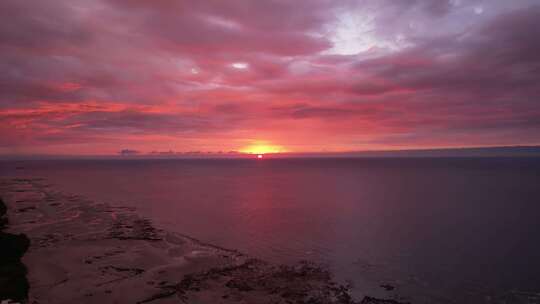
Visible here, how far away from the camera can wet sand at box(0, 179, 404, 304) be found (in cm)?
2488

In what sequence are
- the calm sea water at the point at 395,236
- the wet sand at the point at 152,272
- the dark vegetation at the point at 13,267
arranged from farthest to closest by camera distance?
the calm sea water at the point at 395,236 < the wet sand at the point at 152,272 < the dark vegetation at the point at 13,267

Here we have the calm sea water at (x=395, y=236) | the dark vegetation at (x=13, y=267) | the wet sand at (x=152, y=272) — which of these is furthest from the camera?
the calm sea water at (x=395, y=236)

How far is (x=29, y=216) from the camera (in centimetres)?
5672

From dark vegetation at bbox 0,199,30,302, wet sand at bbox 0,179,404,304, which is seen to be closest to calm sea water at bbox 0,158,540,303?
wet sand at bbox 0,179,404,304

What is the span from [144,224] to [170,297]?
2978 cm

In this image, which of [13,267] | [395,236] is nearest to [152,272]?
[13,267]

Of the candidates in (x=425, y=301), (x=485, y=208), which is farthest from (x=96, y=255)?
(x=485, y=208)

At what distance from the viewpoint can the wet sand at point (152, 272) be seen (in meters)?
24.9

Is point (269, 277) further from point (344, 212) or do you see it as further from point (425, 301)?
point (344, 212)

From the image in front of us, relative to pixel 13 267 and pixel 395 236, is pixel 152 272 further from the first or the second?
pixel 395 236

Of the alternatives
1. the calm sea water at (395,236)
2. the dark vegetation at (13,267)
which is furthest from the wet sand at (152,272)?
the calm sea water at (395,236)

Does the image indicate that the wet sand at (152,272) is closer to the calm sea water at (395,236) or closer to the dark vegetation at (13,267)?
the dark vegetation at (13,267)

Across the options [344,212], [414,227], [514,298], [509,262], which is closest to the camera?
[514,298]

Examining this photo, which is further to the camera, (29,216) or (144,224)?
(29,216)
